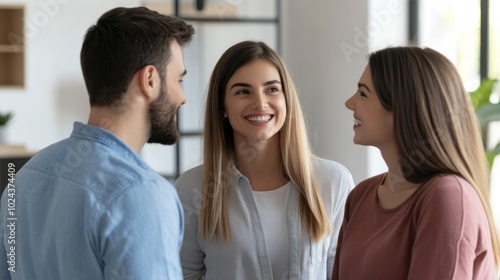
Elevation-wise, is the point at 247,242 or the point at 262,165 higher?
the point at 262,165

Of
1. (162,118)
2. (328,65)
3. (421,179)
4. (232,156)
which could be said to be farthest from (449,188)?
(328,65)

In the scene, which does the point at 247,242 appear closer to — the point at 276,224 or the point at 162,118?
the point at 276,224

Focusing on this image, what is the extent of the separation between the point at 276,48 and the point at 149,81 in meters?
3.89

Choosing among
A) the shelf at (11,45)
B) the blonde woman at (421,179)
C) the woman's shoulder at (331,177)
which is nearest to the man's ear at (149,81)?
the blonde woman at (421,179)

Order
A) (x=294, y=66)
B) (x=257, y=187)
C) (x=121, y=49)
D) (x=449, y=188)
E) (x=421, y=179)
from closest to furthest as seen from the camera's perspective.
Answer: (x=121, y=49) < (x=449, y=188) < (x=421, y=179) < (x=257, y=187) < (x=294, y=66)

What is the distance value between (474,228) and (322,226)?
746 millimetres

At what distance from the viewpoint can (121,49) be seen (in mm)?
1429

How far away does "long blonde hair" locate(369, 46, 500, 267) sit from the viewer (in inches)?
63.9

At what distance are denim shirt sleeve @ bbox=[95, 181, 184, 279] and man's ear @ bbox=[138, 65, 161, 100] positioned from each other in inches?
9.0

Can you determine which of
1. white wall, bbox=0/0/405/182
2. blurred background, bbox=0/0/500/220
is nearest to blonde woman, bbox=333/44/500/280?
blurred background, bbox=0/0/500/220

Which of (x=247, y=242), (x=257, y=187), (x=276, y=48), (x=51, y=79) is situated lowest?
(x=247, y=242)

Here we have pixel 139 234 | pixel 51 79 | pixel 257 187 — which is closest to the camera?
pixel 139 234

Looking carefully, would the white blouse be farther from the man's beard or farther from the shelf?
the shelf

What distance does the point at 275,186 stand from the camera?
2283 mm
